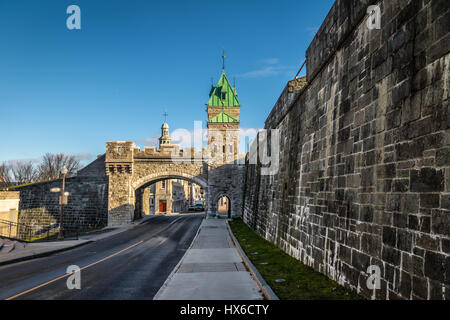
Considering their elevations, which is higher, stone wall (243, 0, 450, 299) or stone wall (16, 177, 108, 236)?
stone wall (243, 0, 450, 299)

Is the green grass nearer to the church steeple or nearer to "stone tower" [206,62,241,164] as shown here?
"stone tower" [206,62,241,164]

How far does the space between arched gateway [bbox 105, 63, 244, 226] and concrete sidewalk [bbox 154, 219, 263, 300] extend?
67.4ft

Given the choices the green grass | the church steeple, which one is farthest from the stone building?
the green grass

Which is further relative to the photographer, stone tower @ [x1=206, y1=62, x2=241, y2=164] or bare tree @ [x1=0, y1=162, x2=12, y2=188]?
bare tree @ [x1=0, y1=162, x2=12, y2=188]

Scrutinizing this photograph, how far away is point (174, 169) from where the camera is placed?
1355 inches

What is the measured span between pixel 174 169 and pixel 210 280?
25992mm

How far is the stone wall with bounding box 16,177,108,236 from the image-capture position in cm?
3300

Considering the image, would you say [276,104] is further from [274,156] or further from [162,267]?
[162,267]

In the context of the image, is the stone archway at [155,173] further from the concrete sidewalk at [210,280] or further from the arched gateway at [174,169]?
the concrete sidewalk at [210,280]

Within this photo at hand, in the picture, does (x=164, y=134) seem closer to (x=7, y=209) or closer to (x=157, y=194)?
(x=157, y=194)

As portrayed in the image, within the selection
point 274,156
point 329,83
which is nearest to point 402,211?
point 329,83

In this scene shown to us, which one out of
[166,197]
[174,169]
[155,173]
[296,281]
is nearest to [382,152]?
[296,281]

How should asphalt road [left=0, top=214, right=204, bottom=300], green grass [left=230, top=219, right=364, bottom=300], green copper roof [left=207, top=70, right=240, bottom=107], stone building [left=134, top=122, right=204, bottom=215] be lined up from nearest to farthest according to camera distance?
1. green grass [left=230, top=219, right=364, bottom=300]
2. asphalt road [left=0, top=214, right=204, bottom=300]
3. green copper roof [left=207, top=70, right=240, bottom=107]
4. stone building [left=134, top=122, right=204, bottom=215]

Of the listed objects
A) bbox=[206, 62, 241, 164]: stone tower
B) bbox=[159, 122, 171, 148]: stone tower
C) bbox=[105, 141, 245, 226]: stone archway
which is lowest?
bbox=[105, 141, 245, 226]: stone archway
